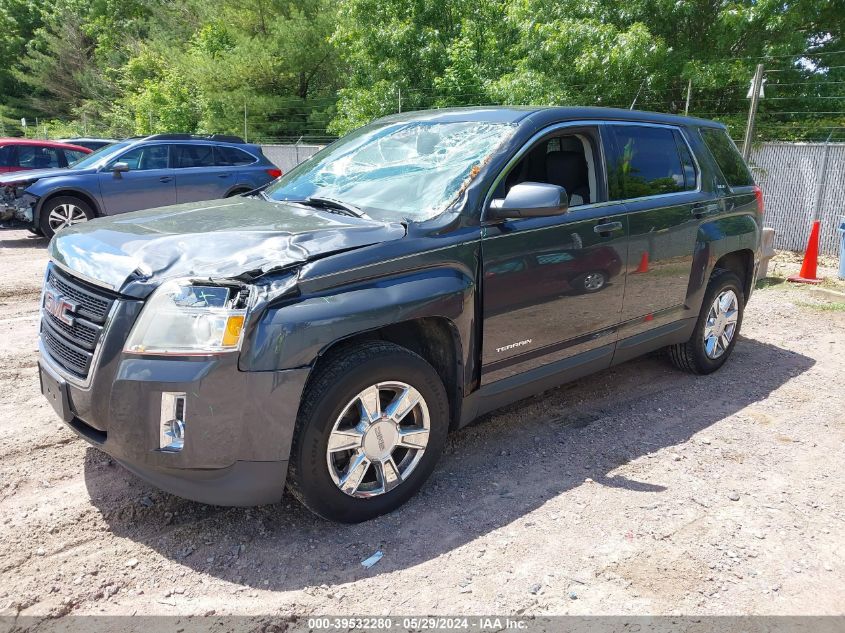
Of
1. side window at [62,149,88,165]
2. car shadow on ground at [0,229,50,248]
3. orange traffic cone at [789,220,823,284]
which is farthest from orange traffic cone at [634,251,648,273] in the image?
side window at [62,149,88,165]

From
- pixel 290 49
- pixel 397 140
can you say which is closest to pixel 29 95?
pixel 290 49

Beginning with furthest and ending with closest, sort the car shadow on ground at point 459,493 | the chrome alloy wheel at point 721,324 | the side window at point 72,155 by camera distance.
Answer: the side window at point 72,155
the chrome alloy wheel at point 721,324
the car shadow on ground at point 459,493

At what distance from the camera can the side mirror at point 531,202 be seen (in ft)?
10.9

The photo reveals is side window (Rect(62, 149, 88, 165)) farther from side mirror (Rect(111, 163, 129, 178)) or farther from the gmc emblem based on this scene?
the gmc emblem

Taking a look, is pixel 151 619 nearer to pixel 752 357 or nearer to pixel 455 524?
pixel 455 524

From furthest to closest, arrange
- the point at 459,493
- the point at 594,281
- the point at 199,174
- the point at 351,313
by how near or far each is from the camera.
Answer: the point at 199,174, the point at 594,281, the point at 459,493, the point at 351,313

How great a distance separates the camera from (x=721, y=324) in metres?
5.37

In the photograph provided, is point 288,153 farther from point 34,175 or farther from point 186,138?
point 34,175

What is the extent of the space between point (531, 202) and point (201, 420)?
6.07 ft

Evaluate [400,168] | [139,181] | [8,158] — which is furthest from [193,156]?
[400,168]

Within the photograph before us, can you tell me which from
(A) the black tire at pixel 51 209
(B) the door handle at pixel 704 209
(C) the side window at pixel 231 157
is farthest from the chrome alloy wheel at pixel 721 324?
(A) the black tire at pixel 51 209

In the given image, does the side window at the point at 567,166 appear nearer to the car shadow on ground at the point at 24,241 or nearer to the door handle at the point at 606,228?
the door handle at the point at 606,228

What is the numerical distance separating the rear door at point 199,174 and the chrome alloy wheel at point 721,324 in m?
8.42

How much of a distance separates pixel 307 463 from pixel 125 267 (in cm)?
114
